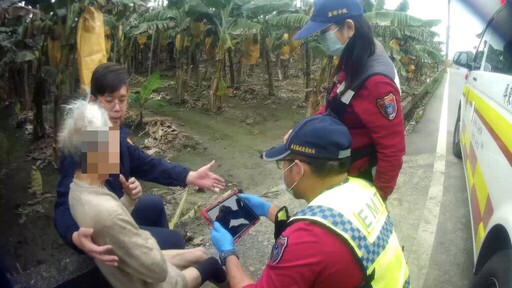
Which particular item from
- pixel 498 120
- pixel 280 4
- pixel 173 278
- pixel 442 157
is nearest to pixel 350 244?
pixel 173 278

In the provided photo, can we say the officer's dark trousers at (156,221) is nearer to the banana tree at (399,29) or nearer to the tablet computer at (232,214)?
the tablet computer at (232,214)

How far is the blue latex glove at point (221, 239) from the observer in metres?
1.95

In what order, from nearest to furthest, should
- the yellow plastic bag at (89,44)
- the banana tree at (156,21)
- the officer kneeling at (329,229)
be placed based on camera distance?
1. the officer kneeling at (329,229)
2. the yellow plastic bag at (89,44)
3. the banana tree at (156,21)

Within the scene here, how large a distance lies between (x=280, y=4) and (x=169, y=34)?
4.17 metres

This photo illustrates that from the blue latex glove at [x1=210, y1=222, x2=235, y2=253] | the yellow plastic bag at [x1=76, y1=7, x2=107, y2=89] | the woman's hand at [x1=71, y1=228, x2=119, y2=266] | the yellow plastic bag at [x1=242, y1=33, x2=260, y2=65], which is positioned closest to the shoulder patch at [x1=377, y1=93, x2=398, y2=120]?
the blue latex glove at [x1=210, y1=222, x2=235, y2=253]

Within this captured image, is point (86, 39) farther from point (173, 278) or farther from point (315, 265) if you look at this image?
point (315, 265)

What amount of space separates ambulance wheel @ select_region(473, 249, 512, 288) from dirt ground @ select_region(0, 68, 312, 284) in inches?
65.5

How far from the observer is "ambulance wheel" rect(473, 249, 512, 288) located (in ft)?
6.18

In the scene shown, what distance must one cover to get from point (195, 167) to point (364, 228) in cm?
537

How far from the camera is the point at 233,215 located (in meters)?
2.27

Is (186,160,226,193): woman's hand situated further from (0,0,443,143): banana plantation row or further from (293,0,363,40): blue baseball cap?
(0,0,443,143): banana plantation row

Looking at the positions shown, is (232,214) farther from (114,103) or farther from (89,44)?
(89,44)

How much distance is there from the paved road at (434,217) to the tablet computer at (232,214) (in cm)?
160

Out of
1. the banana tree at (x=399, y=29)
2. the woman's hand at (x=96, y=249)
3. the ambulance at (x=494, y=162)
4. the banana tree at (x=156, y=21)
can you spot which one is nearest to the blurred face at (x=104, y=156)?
the woman's hand at (x=96, y=249)
